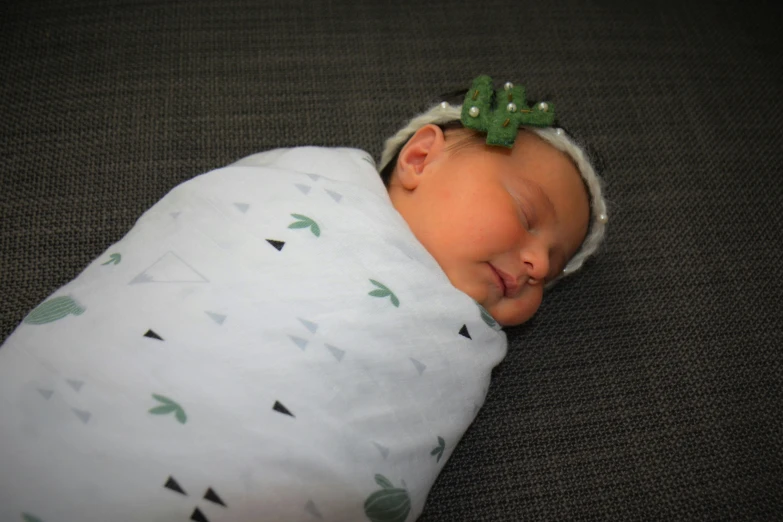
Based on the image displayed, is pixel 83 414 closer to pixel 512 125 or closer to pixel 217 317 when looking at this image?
pixel 217 317

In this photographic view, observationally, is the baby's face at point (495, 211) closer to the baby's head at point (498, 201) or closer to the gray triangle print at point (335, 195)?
the baby's head at point (498, 201)

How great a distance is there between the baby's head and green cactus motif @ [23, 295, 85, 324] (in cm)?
46

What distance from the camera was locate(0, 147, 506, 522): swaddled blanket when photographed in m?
0.67

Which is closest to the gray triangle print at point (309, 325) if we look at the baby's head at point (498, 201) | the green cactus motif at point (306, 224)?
the green cactus motif at point (306, 224)

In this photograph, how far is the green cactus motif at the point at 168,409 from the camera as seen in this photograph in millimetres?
686

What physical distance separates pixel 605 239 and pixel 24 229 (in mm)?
1034

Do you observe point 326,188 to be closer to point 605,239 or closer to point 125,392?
point 125,392

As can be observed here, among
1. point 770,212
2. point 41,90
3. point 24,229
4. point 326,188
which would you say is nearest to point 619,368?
point 770,212

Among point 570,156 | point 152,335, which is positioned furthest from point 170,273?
point 570,156

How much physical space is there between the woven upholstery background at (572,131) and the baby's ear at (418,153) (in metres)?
0.25

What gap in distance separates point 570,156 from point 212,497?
695 millimetres

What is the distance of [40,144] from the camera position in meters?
1.16

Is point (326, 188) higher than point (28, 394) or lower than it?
higher

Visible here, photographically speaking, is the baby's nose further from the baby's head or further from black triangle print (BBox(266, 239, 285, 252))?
black triangle print (BBox(266, 239, 285, 252))
